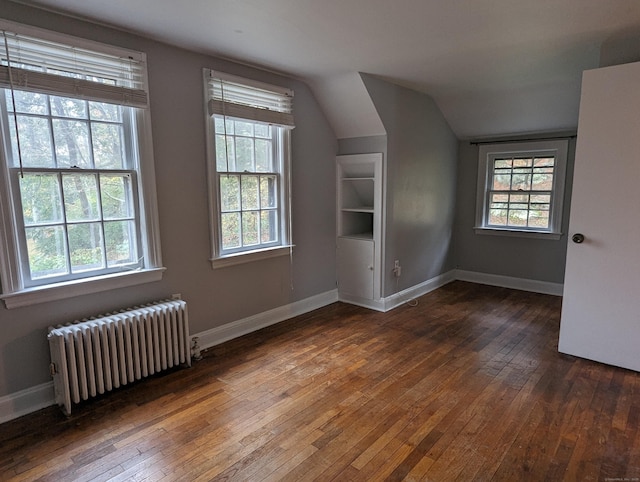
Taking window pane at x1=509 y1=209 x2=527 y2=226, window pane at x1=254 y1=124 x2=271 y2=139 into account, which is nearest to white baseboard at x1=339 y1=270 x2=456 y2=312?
window pane at x1=509 y1=209 x2=527 y2=226

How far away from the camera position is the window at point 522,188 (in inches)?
183

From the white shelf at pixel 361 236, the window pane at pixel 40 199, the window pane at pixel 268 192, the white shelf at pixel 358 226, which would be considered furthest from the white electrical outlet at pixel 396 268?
the window pane at pixel 40 199

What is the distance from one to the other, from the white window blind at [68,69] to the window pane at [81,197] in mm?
514

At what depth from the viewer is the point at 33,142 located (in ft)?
7.34

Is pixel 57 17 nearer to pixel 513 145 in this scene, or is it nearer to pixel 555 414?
pixel 555 414

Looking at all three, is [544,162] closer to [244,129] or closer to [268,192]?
[268,192]

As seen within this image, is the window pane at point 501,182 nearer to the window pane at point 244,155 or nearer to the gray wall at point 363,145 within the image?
the gray wall at point 363,145

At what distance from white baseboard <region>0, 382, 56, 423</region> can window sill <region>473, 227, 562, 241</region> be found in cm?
507

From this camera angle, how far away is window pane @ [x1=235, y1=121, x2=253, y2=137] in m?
3.29

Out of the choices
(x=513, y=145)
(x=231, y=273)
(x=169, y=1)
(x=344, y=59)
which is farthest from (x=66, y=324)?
(x=513, y=145)

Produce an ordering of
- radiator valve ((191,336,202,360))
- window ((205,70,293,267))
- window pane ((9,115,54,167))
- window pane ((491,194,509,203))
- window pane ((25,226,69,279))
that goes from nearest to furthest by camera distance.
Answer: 1. window pane ((9,115,54,167))
2. window pane ((25,226,69,279))
3. radiator valve ((191,336,202,360))
4. window ((205,70,293,267))
5. window pane ((491,194,509,203))

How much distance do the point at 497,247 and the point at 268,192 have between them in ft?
11.2

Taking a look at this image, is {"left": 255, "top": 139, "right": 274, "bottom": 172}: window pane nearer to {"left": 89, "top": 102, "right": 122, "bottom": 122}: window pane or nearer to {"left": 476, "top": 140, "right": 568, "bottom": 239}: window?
{"left": 89, "top": 102, "right": 122, "bottom": 122}: window pane

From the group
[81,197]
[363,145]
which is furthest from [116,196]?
[363,145]
